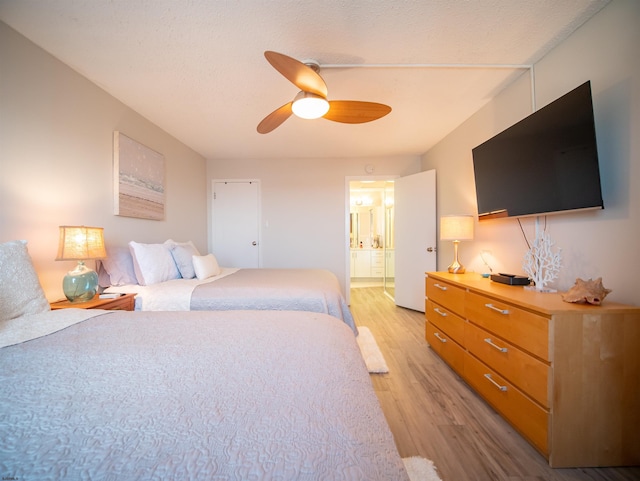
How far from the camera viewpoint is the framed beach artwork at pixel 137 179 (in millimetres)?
2330

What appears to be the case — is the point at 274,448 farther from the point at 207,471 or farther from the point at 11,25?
the point at 11,25

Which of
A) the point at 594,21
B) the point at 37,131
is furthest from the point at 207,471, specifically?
the point at 594,21

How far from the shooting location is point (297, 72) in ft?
4.85

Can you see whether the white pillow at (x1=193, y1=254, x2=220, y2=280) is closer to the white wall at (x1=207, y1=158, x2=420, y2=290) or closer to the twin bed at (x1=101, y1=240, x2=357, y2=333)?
the twin bed at (x1=101, y1=240, x2=357, y2=333)

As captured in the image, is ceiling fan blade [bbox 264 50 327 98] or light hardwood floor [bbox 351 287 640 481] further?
ceiling fan blade [bbox 264 50 327 98]

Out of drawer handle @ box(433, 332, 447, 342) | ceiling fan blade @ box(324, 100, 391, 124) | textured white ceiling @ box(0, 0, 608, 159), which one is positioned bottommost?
drawer handle @ box(433, 332, 447, 342)

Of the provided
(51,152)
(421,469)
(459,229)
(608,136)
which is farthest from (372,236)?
(51,152)

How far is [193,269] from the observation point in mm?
2596

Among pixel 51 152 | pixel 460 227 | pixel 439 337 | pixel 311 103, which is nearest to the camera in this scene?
pixel 311 103

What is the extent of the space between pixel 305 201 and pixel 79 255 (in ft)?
9.50

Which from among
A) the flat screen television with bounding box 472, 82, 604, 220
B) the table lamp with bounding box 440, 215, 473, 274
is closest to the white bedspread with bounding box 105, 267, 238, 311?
the table lamp with bounding box 440, 215, 473, 274

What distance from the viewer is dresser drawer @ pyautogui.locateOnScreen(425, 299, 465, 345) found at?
197 centimetres

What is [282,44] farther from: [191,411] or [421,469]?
[421,469]

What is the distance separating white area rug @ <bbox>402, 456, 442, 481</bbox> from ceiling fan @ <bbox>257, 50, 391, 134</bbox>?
6.94ft
